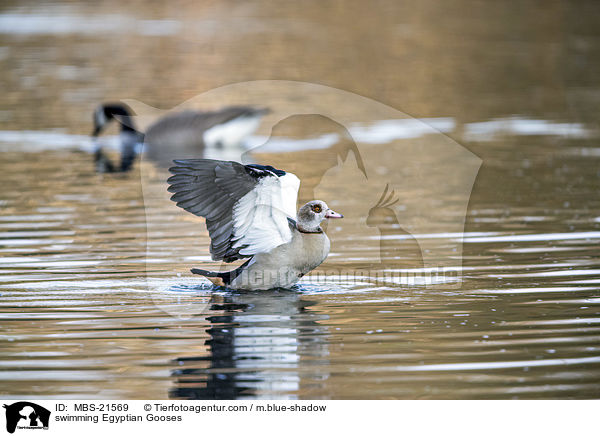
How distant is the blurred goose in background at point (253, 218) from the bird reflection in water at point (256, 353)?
0.37 m

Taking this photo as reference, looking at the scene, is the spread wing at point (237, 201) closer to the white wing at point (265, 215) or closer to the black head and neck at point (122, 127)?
the white wing at point (265, 215)

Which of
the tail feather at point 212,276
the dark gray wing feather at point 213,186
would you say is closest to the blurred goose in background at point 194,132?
the tail feather at point 212,276

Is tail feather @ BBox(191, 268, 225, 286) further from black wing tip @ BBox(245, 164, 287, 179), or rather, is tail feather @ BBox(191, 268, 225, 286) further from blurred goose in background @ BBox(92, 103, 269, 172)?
blurred goose in background @ BBox(92, 103, 269, 172)

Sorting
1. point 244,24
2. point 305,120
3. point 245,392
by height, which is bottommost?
point 245,392

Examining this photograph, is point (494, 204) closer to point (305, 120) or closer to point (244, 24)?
point (305, 120)

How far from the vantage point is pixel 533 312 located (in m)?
8.62

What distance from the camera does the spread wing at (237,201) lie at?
887cm

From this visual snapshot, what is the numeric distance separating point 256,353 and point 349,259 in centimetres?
355

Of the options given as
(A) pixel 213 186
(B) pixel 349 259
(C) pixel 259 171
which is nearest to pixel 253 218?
(A) pixel 213 186

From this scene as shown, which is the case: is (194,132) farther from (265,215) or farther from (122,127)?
(265,215)

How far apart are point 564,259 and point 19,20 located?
41647mm

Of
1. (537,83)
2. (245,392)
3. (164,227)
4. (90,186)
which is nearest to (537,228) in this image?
(164,227)

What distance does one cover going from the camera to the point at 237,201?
920cm

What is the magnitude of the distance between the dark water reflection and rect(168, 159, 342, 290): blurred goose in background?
26 centimetres
